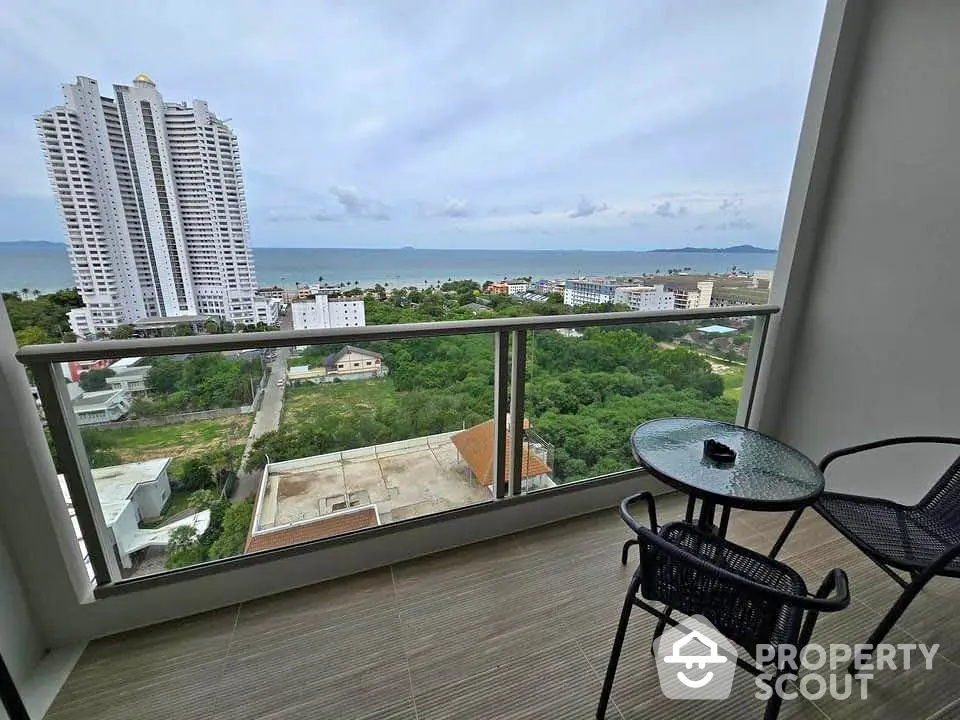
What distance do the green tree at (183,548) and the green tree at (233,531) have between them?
0.19ft

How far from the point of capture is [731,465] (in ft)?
4.77

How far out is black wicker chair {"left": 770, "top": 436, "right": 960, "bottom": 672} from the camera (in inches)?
52.7

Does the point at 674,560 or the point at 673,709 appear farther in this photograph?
the point at 673,709


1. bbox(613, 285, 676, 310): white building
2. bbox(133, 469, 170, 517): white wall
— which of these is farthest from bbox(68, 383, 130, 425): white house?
bbox(613, 285, 676, 310): white building

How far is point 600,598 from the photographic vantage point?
5.78 feet

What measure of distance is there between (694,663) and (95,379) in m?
2.46

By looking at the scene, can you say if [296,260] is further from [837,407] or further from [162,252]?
[837,407]

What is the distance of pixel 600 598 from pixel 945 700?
1.14 meters

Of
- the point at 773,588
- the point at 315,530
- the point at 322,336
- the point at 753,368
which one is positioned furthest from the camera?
the point at 753,368

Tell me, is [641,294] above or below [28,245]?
below

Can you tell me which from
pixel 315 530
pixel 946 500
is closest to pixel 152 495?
pixel 315 530

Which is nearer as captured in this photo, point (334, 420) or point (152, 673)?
point (152, 673)

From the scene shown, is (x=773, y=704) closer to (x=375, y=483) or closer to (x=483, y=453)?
(x=483, y=453)

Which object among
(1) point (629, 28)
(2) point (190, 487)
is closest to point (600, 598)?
(2) point (190, 487)
